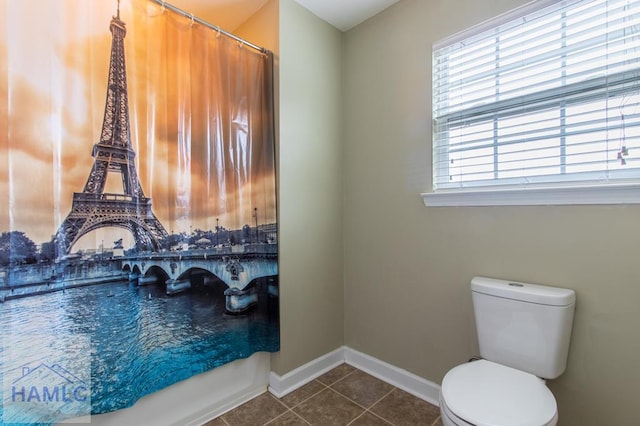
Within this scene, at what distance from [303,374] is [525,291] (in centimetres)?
141

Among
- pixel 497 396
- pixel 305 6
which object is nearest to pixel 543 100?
pixel 497 396

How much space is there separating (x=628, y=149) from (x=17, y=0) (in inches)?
96.0

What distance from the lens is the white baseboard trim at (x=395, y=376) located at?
1.79 meters

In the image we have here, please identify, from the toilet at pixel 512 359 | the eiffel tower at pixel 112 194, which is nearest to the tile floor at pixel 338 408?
the toilet at pixel 512 359

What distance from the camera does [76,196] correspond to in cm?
121

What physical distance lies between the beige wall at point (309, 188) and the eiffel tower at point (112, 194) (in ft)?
2.55

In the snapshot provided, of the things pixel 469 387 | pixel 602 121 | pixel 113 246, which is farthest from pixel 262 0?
pixel 469 387

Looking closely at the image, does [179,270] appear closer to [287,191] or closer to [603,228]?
[287,191]

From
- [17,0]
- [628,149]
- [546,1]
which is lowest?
[628,149]

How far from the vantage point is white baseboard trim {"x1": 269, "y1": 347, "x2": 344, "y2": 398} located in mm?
1869

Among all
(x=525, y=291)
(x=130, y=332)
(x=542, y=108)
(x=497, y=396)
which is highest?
(x=542, y=108)

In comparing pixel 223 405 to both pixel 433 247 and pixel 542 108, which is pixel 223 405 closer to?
pixel 433 247

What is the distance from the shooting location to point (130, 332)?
136 centimetres

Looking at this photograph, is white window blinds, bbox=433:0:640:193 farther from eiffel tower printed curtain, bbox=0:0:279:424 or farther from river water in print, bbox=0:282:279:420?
river water in print, bbox=0:282:279:420
